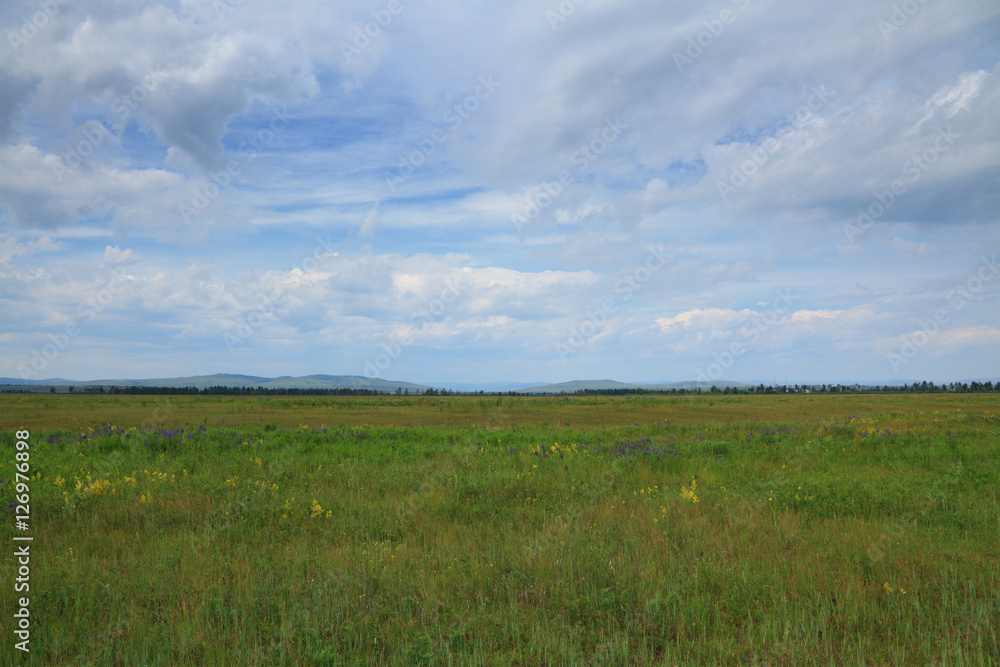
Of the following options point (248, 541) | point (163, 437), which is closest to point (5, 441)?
point (163, 437)

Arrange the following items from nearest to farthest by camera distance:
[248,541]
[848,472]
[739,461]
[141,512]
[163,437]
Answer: [248,541], [141,512], [848,472], [739,461], [163,437]

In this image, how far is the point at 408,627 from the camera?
15.8 ft

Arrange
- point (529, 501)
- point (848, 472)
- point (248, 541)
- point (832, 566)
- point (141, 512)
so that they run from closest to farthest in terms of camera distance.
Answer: point (832, 566) < point (248, 541) < point (141, 512) < point (529, 501) < point (848, 472)

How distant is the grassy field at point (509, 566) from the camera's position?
457 cm

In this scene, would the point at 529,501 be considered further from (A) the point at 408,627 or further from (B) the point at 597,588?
(A) the point at 408,627

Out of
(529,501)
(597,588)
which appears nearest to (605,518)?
(529,501)

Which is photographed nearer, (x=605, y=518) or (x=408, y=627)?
(x=408, y=627)

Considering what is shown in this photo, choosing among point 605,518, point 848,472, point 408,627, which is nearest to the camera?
point 408,627

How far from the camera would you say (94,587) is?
5648mm

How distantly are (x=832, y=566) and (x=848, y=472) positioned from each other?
734 centimetres

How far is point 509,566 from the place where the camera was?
6082 millimetres

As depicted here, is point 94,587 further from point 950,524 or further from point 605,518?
point 950,524

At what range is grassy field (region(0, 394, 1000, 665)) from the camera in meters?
4.57

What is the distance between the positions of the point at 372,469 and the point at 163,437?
30.2 feet
